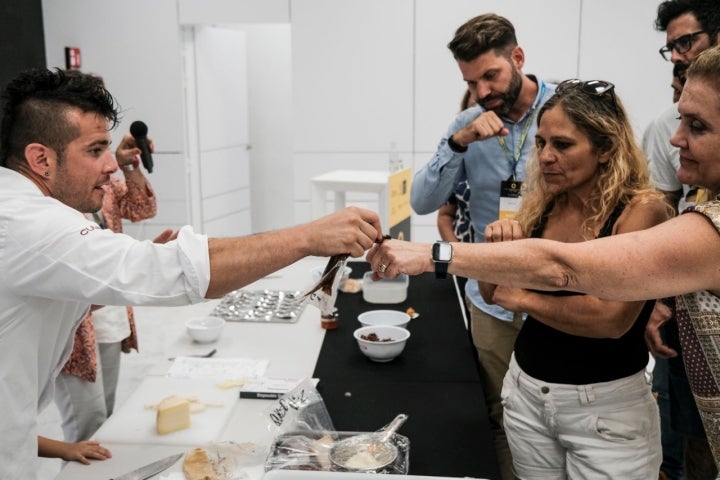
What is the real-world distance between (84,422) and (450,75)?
12.8 feet

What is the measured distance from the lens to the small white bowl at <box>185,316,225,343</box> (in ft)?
7.55

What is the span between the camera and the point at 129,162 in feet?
9.22

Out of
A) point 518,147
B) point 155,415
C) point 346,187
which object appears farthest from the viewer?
point 346,187

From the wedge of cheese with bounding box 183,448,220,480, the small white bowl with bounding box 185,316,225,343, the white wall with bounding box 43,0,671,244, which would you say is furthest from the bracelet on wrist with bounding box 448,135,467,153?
the white wall with bounding box 43,0,671,244

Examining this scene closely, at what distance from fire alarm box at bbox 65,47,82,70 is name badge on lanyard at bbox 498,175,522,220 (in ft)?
15.1

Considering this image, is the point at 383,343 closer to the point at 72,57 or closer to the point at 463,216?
the point at 463,216

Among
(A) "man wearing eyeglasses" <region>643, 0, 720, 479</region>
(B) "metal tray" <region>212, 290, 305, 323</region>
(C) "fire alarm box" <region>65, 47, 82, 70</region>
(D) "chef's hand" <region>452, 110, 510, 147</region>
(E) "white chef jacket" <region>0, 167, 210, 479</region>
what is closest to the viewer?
(E) "white chef jacket" <region>0, 167, 210, 479</region>

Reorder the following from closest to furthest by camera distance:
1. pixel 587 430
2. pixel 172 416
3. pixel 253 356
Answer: pixel 587 430, pixel 172 416, pixel 253 356

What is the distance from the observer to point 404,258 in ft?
5.03

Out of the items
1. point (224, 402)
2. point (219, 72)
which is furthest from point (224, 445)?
point (219, 72)

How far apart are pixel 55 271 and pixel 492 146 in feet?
5.40

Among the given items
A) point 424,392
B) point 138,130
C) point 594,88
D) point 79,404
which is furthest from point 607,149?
point 79,404

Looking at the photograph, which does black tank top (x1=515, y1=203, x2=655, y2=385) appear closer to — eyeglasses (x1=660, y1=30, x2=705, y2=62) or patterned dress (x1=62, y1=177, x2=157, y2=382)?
eyeglasses (x1=660, y1=30, x2=705, y2=62)

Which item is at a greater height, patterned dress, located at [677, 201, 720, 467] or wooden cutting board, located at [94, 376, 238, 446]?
patterned dress, located at [677, 201, 720, 467]
